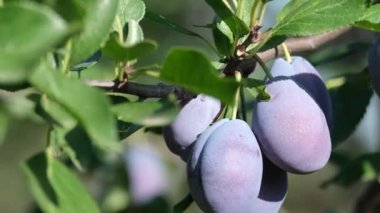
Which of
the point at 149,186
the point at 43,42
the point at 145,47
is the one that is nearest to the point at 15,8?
the point at 43,42

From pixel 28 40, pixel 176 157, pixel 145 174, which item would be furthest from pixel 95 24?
pixel 176 157

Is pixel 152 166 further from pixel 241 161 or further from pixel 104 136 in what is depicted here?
pixel 104 136

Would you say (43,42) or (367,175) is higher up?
(43,42)

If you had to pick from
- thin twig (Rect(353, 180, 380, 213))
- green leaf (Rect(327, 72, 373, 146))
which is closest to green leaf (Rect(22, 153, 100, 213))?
green leaf (Rect(327, 72, 373, 146))

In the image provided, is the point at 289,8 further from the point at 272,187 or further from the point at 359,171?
the point at 359,171

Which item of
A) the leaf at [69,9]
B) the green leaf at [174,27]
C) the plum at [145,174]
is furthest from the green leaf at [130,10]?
the plum at [145,174]

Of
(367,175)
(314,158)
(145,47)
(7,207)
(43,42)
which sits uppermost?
(43,42)
